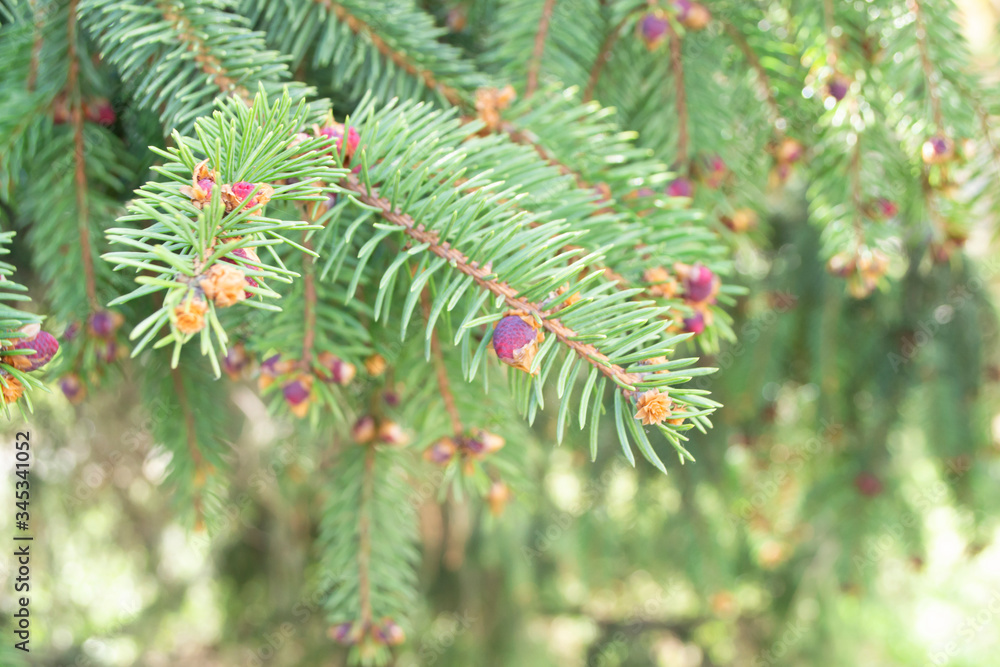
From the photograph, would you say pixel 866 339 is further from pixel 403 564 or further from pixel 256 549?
pixel 256 549

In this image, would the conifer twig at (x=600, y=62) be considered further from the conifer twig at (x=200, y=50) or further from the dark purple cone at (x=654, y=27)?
the conifer twig at (x=200, y=50)

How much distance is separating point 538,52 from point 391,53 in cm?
16

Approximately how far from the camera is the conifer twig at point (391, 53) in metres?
0.58

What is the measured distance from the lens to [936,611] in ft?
10.8

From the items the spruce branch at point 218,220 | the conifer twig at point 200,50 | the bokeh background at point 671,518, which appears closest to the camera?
the spruce branch at point 218,220

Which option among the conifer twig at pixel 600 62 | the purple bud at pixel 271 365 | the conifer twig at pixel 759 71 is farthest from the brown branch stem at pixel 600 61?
the purple bud at pixel 271 365

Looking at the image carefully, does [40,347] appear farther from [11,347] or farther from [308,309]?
[308,309]

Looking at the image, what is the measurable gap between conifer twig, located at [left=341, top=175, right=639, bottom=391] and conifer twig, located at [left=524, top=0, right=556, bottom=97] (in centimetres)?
29

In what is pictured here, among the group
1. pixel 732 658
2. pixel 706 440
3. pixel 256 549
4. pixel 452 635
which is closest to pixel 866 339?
pixel 706 440

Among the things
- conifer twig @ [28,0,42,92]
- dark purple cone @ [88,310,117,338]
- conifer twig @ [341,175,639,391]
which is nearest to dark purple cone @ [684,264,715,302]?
conifer twig @ [341,175,639,391]

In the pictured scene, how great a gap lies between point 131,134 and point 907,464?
62.0 inches

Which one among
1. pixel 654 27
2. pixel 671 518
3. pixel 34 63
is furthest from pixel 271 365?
pixel 671 518

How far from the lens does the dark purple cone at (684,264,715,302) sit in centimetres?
51

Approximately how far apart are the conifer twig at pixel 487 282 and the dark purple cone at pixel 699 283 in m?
0.15
